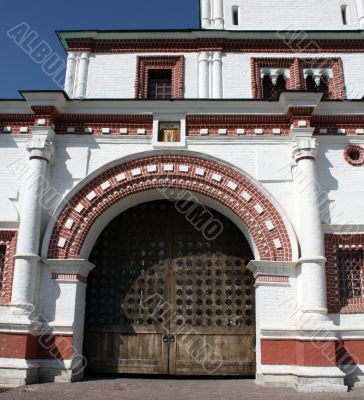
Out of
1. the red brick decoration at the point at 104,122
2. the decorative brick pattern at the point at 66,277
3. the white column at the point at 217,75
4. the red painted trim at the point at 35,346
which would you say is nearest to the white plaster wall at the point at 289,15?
the white column at the point at 217,75

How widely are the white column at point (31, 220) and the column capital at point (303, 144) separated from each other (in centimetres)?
482

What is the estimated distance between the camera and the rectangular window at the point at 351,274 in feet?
29.4

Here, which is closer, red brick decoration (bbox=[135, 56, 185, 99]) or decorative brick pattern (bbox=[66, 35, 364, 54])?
red brick decoration (bbox=[135, 56, 185, 99])

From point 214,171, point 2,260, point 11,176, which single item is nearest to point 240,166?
point 214,171

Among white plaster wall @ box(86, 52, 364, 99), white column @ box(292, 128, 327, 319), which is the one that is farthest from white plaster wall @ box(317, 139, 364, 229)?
white plaster wall @ box(86, 52, 364, 99)

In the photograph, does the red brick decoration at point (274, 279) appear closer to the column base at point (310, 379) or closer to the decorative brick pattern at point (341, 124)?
the column base at point (310, 379)

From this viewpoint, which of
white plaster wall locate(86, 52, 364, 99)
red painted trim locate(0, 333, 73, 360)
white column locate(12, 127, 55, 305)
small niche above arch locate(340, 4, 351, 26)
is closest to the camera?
red painted trim locate(0, 333, 73, 360)

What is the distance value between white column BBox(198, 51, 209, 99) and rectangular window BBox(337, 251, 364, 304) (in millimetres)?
4422

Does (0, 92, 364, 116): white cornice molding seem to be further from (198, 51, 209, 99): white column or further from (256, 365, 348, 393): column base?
(256, 365, 348, 393): column base

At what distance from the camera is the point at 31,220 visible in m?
8.93

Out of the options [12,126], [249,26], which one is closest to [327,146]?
[249,26]

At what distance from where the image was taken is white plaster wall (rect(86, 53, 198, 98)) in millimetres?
10656

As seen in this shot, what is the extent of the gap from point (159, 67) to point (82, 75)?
176cm

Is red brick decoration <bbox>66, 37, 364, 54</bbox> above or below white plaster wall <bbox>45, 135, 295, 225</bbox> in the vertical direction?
above
